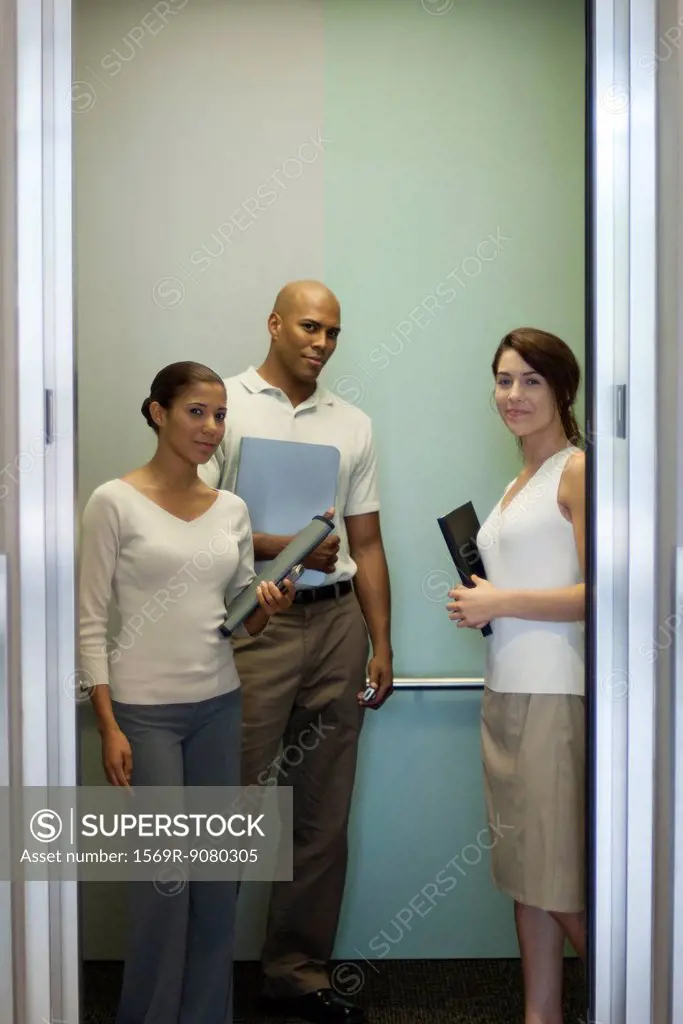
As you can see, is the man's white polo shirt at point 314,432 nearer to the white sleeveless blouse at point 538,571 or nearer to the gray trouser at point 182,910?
the white sleeveless blouse at point 538,571

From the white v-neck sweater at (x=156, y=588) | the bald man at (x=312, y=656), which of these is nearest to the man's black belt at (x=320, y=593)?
the bald man at (x=312, y=656)

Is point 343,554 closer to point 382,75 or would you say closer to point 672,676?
point 672,676

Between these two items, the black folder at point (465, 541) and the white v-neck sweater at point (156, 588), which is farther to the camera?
the black folder at point (465, 541)

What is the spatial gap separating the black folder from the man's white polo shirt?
0.16 metres

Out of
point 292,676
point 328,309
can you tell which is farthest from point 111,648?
point 328,309

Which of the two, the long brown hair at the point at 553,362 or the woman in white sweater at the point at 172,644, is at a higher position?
the long brown hair at the point at 553,362

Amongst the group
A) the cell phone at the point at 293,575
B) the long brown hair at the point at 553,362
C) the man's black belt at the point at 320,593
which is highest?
the long brown hair at the point at 553,362

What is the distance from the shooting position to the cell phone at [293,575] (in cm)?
206

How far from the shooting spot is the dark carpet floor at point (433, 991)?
7.04ft

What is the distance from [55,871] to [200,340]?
3.43 ft

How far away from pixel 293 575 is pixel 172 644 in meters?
0.27

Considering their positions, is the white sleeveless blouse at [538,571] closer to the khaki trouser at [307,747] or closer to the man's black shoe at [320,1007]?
the khaki trouser at [307,747]

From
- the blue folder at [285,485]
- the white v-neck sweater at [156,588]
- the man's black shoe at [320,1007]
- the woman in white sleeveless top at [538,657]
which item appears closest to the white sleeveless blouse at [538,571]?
the woman in white sleeveless top at [538,657]

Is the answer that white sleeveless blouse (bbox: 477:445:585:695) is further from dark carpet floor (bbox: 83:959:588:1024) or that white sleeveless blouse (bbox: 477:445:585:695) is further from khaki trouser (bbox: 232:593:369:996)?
dark carpet floor (bbox: 83:959:588:1024)
